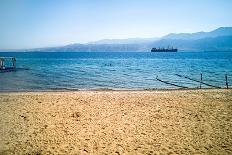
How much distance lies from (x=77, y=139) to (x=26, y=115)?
508 cm

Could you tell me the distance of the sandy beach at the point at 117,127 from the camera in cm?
941

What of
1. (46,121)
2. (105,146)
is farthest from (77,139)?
(46,121)

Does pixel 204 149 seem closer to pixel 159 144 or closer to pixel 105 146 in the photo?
pixel 159 144

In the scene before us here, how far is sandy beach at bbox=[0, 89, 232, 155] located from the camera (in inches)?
370

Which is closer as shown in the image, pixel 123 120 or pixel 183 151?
pixel 183 151

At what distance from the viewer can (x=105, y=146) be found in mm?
9578

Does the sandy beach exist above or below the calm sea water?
above

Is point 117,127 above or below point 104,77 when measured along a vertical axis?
above

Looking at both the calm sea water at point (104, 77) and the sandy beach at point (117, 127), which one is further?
the calm sea water at point (104, 77)

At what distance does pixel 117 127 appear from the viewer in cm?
1173

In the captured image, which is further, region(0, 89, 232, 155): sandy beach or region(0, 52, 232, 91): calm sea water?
region(0, 52, 232, 91): calm sea water

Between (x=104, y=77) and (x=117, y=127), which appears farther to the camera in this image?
(x=104, y=77)

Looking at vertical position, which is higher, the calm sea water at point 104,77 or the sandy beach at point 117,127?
the sandy beach at point 117,127

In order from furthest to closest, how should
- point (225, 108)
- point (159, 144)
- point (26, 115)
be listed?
point (225, 108) → point (26, 115) → point (159, 144)
